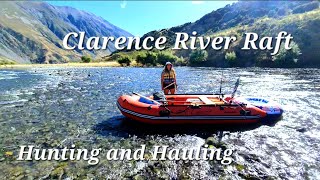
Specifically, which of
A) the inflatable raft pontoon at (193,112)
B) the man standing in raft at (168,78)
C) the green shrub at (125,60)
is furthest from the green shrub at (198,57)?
the inflatable raft pontoon at (193,112)

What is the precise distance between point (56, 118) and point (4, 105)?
6874 millimetres

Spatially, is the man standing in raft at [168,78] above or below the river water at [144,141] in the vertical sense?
above

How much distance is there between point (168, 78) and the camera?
1961 centimetres

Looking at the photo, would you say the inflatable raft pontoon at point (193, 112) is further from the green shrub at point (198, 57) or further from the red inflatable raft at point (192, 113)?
the green shrub at point (198, 57)

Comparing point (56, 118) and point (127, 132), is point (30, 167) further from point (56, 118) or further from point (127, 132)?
point (56, 118)

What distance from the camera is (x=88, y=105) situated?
22.0 meters

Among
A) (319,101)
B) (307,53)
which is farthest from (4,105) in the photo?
(307,53)

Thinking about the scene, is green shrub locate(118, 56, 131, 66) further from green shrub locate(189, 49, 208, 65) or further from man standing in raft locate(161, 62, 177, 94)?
man standing in raft locate(161, 62, 177, 94)

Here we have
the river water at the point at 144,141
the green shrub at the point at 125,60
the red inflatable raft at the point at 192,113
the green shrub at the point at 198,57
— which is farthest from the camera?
the green shrub at the point at 125,60

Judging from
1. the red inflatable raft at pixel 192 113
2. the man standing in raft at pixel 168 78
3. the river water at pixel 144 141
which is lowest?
the river water at pixel 144 141

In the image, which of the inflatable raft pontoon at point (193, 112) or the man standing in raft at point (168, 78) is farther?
the man standing in raft at point (168, 78)

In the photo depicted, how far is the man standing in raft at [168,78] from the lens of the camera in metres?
19.4

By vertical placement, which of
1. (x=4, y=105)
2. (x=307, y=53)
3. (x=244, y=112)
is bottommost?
(x=4, y=105)

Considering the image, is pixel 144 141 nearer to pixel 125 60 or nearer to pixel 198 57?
pixel 198 57
